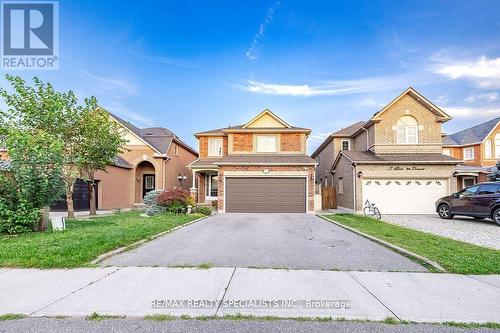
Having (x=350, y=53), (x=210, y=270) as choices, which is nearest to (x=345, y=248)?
(x=210, y=270)

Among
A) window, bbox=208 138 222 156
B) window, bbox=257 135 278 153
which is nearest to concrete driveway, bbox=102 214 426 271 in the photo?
window, bbox=257 135 278 153

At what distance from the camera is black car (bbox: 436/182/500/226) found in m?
11.8

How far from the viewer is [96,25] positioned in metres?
13.3

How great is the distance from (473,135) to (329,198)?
21.2m

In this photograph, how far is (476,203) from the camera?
1259cm

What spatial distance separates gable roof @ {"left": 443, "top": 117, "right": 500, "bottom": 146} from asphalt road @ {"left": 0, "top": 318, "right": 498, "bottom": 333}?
110 feet

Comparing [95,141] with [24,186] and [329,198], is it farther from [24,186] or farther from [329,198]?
[329,198]

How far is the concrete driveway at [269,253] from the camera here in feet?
17.5

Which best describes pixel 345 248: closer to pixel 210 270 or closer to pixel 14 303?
pixel 210 270

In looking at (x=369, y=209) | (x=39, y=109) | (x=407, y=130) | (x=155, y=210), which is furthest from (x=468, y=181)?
(x=39, y=109)

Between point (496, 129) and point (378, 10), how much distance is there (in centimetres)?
2371

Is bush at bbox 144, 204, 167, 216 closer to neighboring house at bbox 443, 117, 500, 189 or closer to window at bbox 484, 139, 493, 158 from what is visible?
neighboring house at bbox 443, 117, 500, 189

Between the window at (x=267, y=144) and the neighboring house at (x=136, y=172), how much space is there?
302 inches

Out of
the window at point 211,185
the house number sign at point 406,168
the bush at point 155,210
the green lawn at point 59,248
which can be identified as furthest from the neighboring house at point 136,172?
the house number sign at point 406,168
